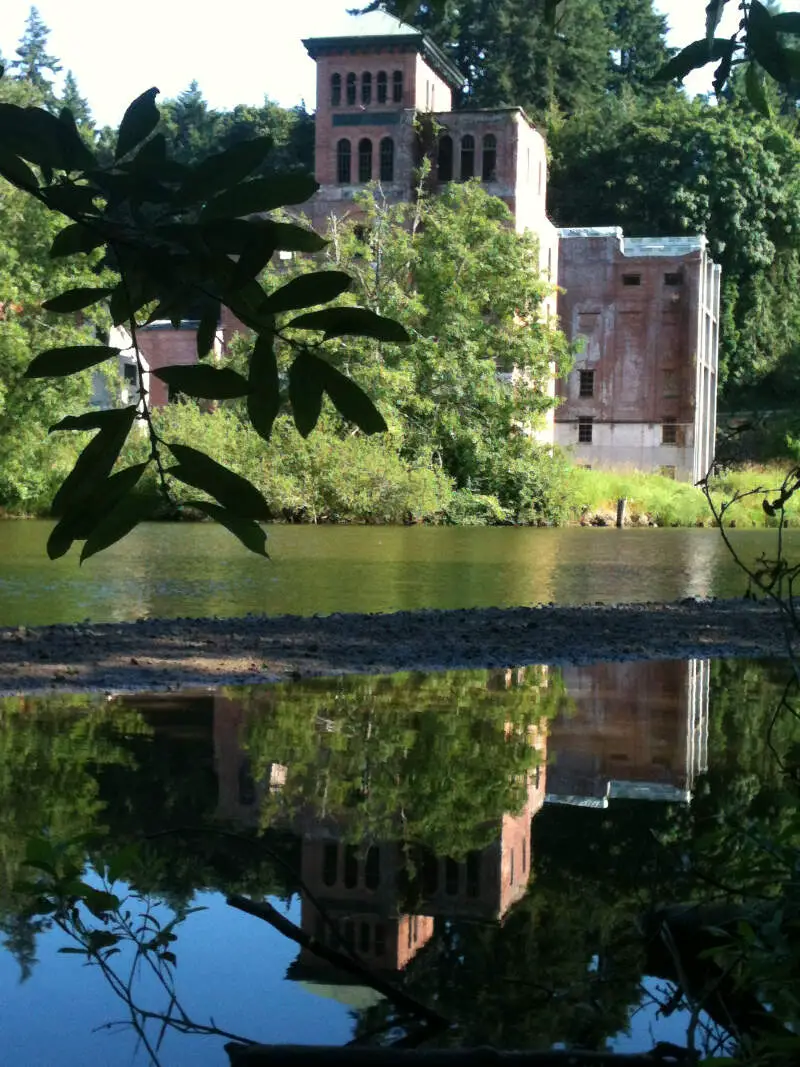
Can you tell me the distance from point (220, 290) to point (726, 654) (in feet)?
34.9

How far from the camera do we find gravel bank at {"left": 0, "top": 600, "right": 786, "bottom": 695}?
9938 mm

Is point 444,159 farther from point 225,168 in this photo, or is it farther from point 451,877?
point 225,168

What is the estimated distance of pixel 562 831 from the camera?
17.7 feet

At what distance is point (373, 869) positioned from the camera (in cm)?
478

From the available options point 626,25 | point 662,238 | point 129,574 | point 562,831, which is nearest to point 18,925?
point 562,831

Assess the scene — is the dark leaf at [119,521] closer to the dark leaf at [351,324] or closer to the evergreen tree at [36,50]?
the dark leaf at [351,324]

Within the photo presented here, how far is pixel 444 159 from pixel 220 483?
55.1m

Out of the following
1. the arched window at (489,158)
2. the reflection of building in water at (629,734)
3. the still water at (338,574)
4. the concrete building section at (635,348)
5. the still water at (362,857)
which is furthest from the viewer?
the concrete building section at (635,348)

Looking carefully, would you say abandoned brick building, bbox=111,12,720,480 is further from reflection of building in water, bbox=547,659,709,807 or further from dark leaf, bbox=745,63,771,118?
dark leaf, bbox=745,63,771,118

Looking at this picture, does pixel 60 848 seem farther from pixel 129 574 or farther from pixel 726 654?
pixel 129 574

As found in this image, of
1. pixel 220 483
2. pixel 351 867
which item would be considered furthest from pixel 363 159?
pixel 220 483

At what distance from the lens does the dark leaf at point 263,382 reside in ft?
6.26

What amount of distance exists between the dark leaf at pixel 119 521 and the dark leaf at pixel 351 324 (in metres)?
0.27

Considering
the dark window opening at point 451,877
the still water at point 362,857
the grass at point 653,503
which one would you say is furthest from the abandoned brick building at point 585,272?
the dark window opening at point 451,877
